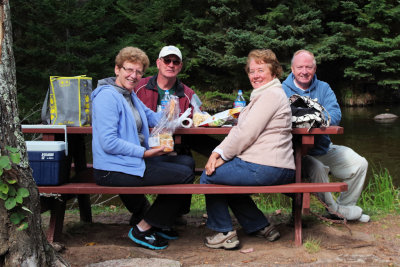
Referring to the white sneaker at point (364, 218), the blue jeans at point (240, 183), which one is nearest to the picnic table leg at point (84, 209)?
the blue jeans at point (240, 183)

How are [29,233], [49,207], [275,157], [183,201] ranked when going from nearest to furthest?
1. [29,233]
2. [275,157]
3. [49,207]
4. [183,201]

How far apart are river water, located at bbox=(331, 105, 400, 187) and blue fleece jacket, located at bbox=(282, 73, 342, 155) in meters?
3.92

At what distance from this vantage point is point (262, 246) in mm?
3670

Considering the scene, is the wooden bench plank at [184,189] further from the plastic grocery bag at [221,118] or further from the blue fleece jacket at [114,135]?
the plastic grocery bag at [221,118]

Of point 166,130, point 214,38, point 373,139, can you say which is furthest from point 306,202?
point 214,38

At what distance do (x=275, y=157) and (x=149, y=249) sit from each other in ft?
4.00

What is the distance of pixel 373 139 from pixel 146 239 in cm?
944

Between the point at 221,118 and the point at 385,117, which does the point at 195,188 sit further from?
the point at 385,117

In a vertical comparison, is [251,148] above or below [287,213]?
above

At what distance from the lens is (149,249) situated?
142 inches

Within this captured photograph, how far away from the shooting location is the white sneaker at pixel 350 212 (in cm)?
421

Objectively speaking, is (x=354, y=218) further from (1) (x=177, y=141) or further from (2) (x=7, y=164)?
(2) (x=7, y=164)

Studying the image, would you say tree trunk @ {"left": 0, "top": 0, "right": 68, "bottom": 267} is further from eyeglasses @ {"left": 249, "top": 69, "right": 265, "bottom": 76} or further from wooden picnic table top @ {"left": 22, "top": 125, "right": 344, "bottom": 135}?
eyeglasses @ {"left": 249, "top": 69, "right": 265, "bottom": 76}

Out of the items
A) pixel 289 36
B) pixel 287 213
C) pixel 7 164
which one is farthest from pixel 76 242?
pixel 289 36
